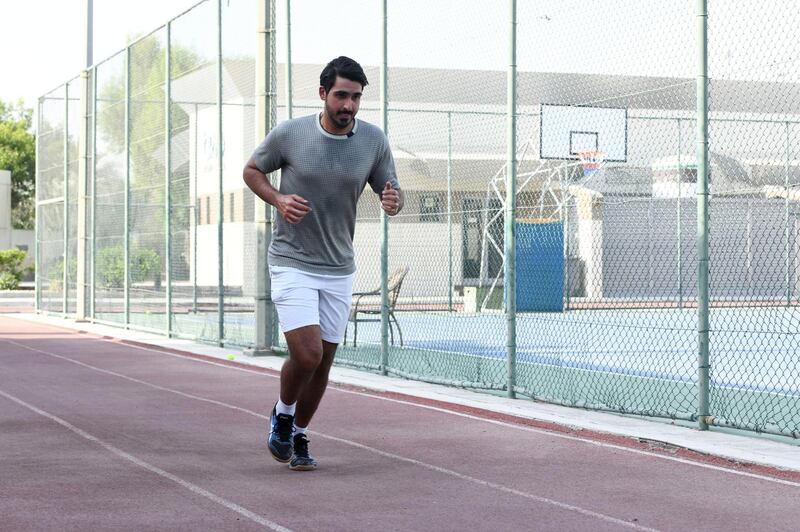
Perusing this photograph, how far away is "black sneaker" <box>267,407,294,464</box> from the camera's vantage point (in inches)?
303

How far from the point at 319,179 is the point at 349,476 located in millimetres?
1624

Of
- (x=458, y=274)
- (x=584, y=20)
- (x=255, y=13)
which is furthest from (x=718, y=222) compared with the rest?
(x=584, y=20)

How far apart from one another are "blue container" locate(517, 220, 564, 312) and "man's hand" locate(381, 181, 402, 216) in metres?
14.2

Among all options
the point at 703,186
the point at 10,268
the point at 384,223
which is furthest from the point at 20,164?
the point at 703,186

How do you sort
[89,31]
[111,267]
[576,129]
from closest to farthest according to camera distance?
[576,129]
[111,267]
[89,31]

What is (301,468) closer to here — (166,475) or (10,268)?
(166,475)

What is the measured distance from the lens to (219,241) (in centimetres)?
1852

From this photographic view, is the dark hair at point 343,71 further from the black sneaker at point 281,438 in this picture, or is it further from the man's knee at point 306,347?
the black sneaker at point 281,438

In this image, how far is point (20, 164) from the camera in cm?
8188

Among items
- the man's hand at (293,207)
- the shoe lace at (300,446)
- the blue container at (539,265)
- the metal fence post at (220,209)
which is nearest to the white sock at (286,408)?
the shoe lace at (300,446)

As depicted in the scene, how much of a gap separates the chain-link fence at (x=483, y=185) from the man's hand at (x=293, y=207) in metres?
3.23

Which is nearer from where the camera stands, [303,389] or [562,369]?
[303,389]

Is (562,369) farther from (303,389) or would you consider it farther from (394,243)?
(394,243)

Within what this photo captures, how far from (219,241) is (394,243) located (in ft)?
26.9
